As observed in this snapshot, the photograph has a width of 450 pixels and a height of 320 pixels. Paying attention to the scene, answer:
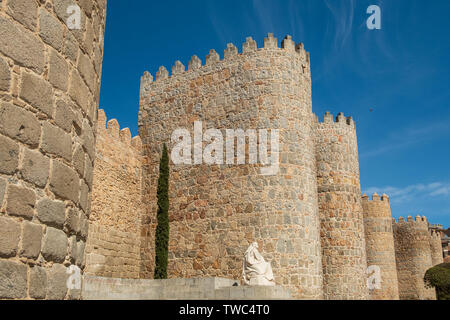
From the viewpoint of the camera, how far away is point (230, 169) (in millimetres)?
14852

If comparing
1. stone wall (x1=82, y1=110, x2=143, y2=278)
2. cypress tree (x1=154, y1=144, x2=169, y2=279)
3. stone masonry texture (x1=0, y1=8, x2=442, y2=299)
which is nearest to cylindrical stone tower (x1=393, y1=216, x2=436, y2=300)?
stone masonry texture (x1=0, y1=8, x2=442, y2=299)

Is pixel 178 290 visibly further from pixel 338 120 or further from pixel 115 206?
pixel 338 120

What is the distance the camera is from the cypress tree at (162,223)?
1558 centimetres

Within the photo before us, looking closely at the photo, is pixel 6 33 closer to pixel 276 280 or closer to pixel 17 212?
pixel 17 212

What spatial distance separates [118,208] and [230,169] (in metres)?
3.92

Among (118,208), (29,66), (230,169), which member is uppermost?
(230,169)

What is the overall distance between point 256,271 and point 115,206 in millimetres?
5793

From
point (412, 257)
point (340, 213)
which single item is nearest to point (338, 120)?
point (340, 213)

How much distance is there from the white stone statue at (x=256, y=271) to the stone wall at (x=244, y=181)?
1578 mm

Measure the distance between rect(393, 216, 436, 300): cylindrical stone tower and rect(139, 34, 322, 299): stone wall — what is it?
18.1 meters

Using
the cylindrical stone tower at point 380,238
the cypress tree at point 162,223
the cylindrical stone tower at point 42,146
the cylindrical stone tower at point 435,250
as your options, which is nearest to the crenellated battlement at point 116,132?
the cypress tree at point 162,223

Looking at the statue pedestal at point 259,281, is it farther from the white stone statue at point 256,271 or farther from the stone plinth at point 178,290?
the stone plinth at point 178,290

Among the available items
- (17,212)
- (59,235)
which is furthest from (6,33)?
(59,235)
